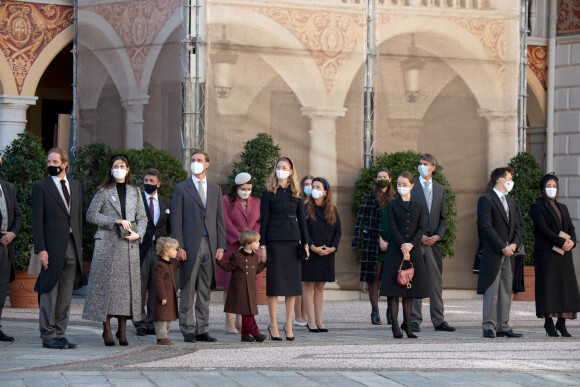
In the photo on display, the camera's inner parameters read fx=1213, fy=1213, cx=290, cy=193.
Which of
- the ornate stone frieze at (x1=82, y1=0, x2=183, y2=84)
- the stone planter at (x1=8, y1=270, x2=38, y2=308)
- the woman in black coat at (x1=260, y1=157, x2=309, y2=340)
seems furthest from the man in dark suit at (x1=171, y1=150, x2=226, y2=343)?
the ornate stone frieze at (x1=82, y1=0, x2=183, y2=84)

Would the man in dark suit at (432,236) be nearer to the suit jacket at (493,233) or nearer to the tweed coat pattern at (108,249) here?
the suit jacket at (493,233)

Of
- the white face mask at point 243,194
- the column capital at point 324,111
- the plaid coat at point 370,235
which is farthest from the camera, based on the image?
the column capital at point 324,111

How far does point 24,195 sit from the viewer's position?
1515 cm

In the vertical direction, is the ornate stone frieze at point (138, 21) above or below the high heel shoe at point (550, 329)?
above

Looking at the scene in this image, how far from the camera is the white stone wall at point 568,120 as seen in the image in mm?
20016

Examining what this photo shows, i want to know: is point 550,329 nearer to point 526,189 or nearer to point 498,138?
point 526,189

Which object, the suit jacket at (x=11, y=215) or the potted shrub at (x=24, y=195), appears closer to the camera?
the suit jacket at (x=11, y=215)

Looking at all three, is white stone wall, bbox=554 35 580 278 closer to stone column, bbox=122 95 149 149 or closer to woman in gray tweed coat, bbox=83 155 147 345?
stone column, bbox=122 95 149 149

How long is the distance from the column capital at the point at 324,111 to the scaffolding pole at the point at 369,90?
381mm

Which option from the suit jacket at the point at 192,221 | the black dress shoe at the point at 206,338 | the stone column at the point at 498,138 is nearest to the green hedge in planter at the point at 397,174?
the stone column at the point at 498,138

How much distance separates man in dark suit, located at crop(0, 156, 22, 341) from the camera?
11.0 metres

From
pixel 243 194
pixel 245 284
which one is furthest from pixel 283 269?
pixel 243 194

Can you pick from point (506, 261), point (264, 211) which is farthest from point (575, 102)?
point (264, 211)

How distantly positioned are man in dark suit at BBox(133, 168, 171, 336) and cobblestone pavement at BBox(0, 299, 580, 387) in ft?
0.67
